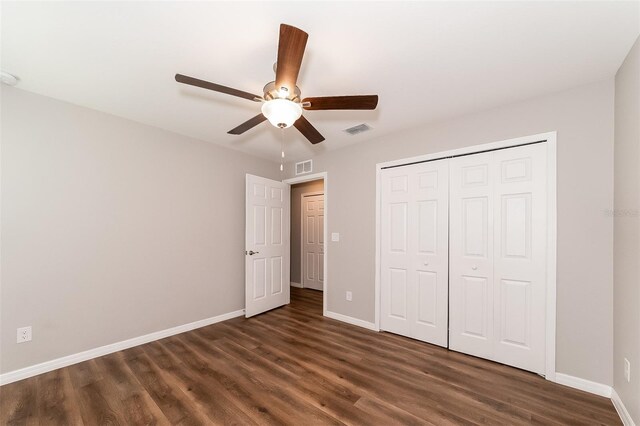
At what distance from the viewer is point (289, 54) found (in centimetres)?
147

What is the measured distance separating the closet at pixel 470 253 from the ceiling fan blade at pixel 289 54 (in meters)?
2.11

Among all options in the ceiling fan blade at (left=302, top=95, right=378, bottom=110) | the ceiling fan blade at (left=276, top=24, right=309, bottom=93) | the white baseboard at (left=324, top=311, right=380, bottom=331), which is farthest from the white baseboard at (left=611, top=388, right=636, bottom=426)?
the ceiling fan blade at (left=276, top=24, right=309, bottom=93)

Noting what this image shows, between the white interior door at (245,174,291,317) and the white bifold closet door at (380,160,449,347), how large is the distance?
1.81 m

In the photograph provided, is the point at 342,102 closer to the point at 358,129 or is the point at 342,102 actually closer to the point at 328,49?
the point at 328,49

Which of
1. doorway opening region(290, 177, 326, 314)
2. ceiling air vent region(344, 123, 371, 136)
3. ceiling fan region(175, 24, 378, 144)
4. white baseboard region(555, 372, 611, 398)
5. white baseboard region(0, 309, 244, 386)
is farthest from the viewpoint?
doorway opening region(290, 177, 326, 314)

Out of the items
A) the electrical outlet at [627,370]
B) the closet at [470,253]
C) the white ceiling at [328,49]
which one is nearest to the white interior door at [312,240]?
the closet at [470,253]

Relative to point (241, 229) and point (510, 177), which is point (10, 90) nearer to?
point (241, 229)

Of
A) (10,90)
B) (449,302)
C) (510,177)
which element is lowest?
(449,302)

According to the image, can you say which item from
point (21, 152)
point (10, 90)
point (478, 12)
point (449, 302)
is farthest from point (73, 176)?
point (449, 302)

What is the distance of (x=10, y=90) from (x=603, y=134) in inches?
202

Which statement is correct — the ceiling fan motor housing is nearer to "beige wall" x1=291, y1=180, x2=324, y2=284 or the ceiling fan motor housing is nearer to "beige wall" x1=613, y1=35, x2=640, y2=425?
"beige wall" x1=613, y1=35, x2=640, y2=425

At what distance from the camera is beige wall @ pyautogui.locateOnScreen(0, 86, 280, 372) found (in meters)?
2.35

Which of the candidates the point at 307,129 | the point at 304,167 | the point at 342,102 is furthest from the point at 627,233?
the point at 304,167

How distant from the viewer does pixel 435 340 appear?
118 inches
